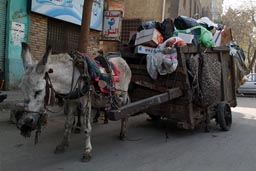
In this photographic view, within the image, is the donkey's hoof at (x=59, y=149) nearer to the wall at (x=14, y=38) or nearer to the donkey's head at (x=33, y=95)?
the donkey's head at (x=33, y=95)

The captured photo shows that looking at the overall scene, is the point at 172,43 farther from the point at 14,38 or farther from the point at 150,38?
the point at 14,38

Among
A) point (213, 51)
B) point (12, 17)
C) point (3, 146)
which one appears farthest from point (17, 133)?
point (12, 17)

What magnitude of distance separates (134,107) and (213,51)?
3.15 metres

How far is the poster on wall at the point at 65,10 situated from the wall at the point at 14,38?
0.45 metres

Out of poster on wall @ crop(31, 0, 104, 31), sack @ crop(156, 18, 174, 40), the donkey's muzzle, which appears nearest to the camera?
the donkey's muzzle

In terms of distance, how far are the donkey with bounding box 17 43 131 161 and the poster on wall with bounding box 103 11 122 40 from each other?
26.0 ft

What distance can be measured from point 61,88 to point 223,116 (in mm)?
4154

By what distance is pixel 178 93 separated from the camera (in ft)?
21.5

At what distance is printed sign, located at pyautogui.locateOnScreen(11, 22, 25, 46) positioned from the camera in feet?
35.6

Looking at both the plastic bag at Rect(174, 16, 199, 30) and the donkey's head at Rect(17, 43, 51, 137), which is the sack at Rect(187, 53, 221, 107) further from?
the donkey's head at Rect(17, 43, 51, 137)

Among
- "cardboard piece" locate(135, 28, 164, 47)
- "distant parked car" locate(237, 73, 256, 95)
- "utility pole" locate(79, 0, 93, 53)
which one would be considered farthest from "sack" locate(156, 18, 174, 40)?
"distant parked car" locate(237, 73, 256, 95)

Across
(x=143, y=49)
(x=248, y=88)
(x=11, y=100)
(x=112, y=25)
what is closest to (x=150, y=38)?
Result: (x=143, y=49)

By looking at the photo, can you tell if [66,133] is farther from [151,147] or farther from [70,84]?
[151,147]

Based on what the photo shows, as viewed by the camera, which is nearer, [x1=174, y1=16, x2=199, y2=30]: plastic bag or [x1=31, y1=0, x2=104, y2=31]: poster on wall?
[x1=174, y1=16, x2=199, y2=30]: plastic bag
